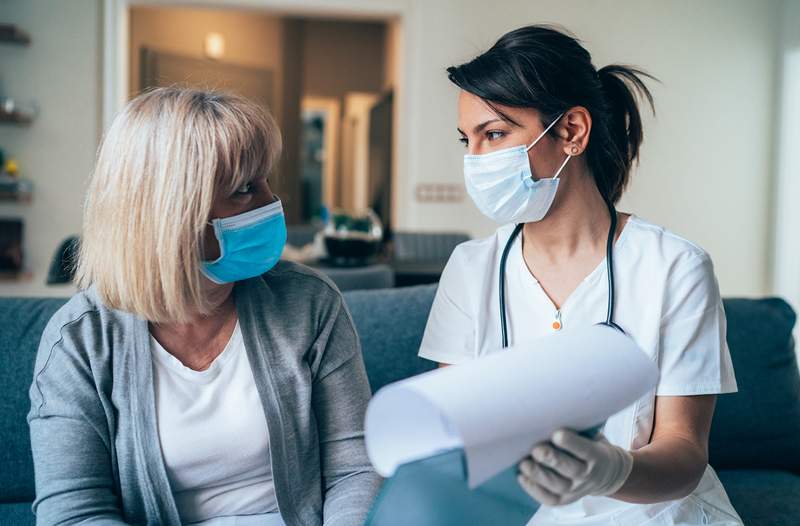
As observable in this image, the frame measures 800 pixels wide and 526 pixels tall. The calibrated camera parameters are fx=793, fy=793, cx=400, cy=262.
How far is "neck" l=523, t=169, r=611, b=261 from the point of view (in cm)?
128

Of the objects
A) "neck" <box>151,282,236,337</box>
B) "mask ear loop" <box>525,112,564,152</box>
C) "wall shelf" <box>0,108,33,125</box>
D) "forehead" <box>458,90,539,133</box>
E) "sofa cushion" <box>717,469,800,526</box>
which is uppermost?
"wall shelf" <box>0,108,33,125</box>

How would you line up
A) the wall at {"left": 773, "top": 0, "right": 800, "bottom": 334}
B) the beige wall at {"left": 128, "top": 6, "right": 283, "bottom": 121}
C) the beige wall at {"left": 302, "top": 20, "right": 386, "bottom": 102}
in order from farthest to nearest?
the beige wall at {"left": 302, "top": 20, "right": 386, "bottom": 102}
the beige wall at {"left": 128, "top": 6, "right": 283, "bottom": 121}
the wall at {"left": 773, "top": 0, "right": 800, "bottom": 334}

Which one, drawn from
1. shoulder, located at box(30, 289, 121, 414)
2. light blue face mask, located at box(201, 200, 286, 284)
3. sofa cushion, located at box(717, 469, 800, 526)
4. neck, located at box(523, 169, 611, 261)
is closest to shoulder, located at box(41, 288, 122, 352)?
shoulder, located at box(30, 289, 121, 414)

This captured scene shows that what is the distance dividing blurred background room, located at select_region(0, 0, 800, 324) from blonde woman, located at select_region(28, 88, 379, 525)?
144 inches

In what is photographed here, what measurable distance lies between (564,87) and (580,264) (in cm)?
28

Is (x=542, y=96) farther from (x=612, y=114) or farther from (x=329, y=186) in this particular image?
(x=329, y=186)

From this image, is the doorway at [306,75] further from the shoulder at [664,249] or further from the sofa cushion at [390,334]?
the shoulder at [664,249]

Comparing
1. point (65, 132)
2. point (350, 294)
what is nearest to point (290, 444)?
point (350, 294)

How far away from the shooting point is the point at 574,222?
4.21 ft

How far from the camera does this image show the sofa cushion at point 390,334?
164 centimetres

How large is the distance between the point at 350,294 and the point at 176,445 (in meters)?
0.64

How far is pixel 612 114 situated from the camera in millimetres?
1327

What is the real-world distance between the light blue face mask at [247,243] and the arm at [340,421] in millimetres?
160

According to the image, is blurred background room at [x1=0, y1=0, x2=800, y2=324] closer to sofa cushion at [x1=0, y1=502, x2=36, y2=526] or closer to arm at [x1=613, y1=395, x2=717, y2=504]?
sofa cushion at [x1=0, y1=502, x2=36, y2=526]
